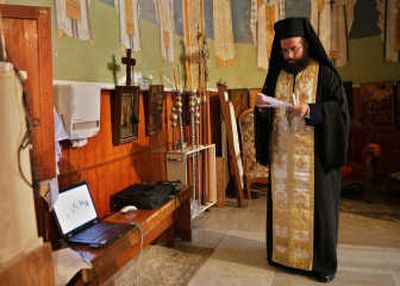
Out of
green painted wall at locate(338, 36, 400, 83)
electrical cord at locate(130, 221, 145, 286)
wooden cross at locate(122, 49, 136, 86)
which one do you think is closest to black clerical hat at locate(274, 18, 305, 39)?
wooden cross at locate(122, 49, 136, 86)

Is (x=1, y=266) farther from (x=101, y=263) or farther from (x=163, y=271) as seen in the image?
(x=163, y=271)

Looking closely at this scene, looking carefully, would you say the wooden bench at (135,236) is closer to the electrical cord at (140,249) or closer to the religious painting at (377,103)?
the electrical cord at (140,249)

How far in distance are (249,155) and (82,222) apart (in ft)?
10.3

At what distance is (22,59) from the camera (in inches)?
60.7

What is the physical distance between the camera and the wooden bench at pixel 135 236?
7.36 feet

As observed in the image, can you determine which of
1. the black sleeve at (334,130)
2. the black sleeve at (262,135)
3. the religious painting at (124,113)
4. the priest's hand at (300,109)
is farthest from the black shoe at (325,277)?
the religious painting at (124,113)

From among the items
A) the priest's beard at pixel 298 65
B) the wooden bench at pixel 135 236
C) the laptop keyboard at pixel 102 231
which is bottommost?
the wooden bench at pixel 135 236

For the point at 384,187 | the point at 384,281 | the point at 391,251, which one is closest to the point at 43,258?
the point at 384,281

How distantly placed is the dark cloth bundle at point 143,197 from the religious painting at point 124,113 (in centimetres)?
44

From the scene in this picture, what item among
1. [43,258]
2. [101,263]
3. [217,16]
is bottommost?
[101,263]

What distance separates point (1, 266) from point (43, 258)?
0.18 meters

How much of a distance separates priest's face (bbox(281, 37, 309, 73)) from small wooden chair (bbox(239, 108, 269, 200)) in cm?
229

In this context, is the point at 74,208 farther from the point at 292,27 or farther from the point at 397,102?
the point at 397,102

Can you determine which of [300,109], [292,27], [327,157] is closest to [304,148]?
[327,157]
